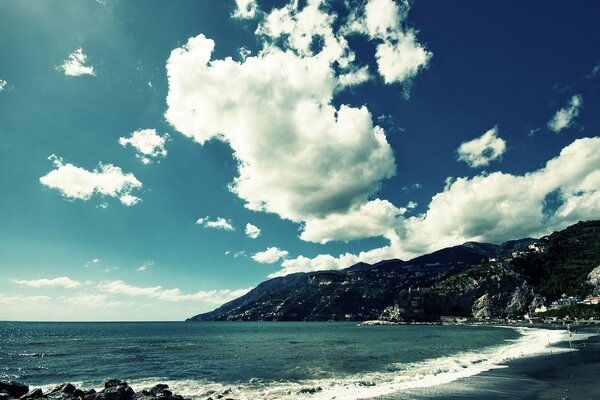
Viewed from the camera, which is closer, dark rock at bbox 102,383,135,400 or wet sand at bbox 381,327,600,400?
wet sand at bbox 381,327,600,400

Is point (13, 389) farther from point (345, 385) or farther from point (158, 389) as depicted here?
point (345, 385)

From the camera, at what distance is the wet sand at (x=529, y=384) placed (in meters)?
26.7

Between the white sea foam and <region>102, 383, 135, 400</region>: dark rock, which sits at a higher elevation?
<region>102, 383, 135, 400</region>: dark rock

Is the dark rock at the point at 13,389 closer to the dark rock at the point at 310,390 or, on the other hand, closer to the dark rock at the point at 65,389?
the dark rock at the point at 65,389

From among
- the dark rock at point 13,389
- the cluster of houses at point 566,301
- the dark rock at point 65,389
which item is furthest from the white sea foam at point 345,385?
the cluster of houses at point 566,301

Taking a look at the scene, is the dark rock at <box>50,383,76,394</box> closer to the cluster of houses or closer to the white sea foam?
the white sea foam

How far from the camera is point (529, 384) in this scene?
102ft

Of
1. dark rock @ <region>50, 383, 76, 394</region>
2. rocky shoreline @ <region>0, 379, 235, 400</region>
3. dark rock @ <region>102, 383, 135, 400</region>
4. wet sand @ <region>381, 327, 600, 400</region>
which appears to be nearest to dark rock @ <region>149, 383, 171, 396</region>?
rocky shoreline @ <region>0, 379, 235, 400</region>

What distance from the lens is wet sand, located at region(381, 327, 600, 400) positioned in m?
26.7

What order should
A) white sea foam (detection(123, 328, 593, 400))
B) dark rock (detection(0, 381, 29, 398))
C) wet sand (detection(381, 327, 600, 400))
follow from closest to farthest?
wet sand (detection(381, 327, 600, 400)) < white sea foam (detection(123, 328, 593, 400)) < dark rock (detection(0, 381, 29, 398))

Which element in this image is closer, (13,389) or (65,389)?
(65,389)

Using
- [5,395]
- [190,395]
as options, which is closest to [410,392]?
[190,395]

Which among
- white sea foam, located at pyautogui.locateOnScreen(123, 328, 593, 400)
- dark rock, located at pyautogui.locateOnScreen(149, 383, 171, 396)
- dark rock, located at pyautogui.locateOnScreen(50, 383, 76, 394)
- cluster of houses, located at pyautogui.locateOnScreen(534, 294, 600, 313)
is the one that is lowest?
white sea foam, located at pyautogui.locateOnScreen(123, 328, 593, 400)

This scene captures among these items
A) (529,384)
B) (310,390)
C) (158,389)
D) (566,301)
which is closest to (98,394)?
(158,389)
